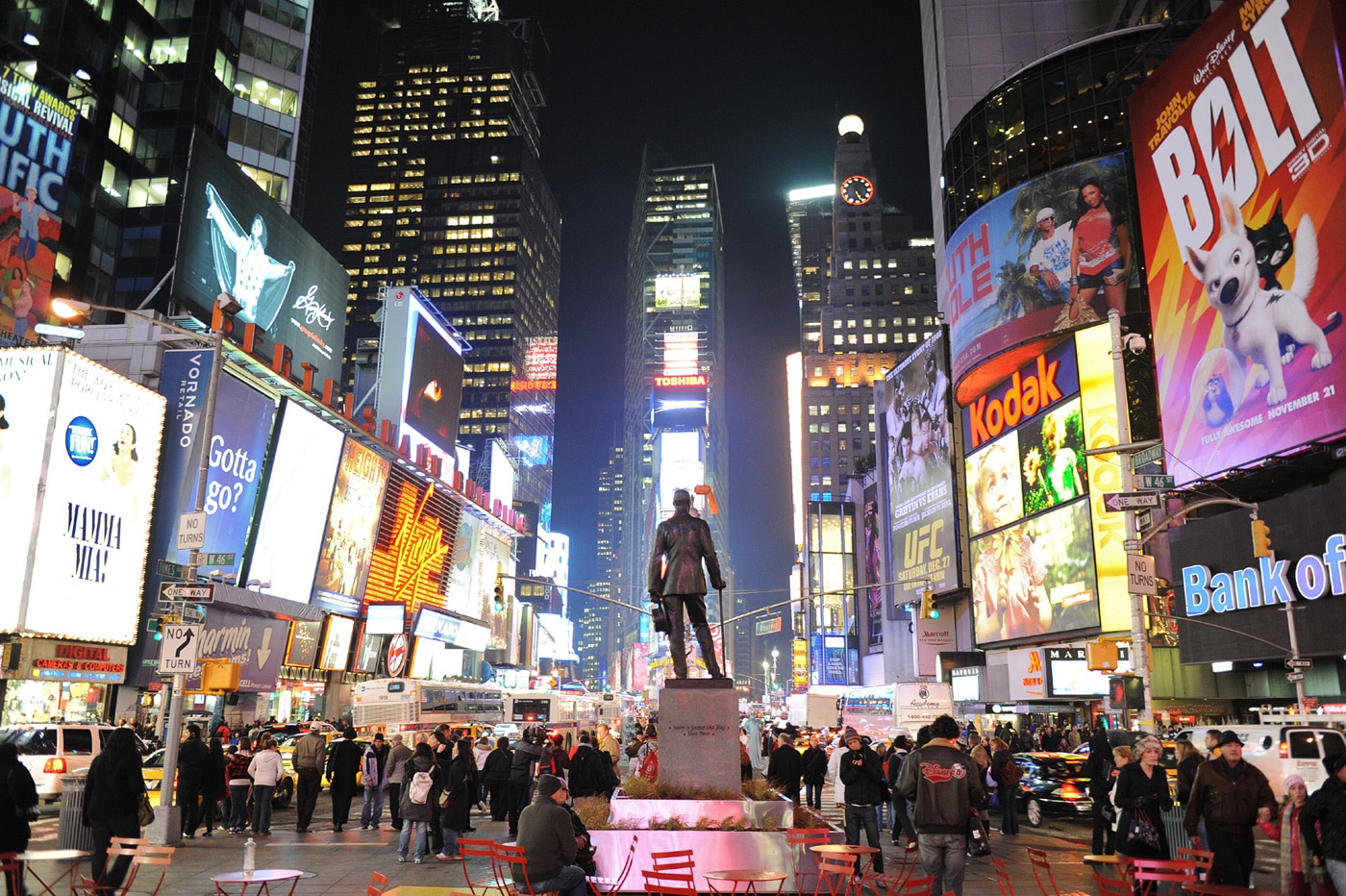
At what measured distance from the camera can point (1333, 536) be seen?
99.4 feet

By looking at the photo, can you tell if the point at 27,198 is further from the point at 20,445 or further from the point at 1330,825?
the point at 1330,825

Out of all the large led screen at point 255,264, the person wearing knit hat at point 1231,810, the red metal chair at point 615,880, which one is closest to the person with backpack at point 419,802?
the red metal chair at point 615,880

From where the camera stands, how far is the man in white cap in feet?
153

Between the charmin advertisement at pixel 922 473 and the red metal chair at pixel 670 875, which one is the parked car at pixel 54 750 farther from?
the charmin advertisement at pixel 922 473

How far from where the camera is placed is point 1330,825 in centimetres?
844

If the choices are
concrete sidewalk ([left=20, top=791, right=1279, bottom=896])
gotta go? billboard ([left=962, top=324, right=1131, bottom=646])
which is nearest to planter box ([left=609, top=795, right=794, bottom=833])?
concrete sidewalk ([left=20, top=791, right=1279, bottom=896])

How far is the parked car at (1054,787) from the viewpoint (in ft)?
73.6

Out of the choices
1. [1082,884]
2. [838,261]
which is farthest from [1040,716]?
[838,261]

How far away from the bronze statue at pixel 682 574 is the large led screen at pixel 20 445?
24.8m

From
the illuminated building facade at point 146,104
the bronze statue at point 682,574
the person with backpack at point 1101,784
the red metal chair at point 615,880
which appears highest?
the illuminated building facade at point 146,104

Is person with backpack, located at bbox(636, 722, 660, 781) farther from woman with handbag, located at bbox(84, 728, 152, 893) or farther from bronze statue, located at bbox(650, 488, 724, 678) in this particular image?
woman with handbag, located at bbox(84, 728, 152, 893)

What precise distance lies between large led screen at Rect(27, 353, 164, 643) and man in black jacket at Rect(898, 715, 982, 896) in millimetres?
30093

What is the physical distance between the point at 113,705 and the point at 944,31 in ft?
207

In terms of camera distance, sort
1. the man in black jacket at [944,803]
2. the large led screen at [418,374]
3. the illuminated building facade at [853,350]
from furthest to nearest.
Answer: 1. the illuminated building facade at [853,350]
2. the large led screen at [418,374]
3. the man in black jacket at [944,803]
